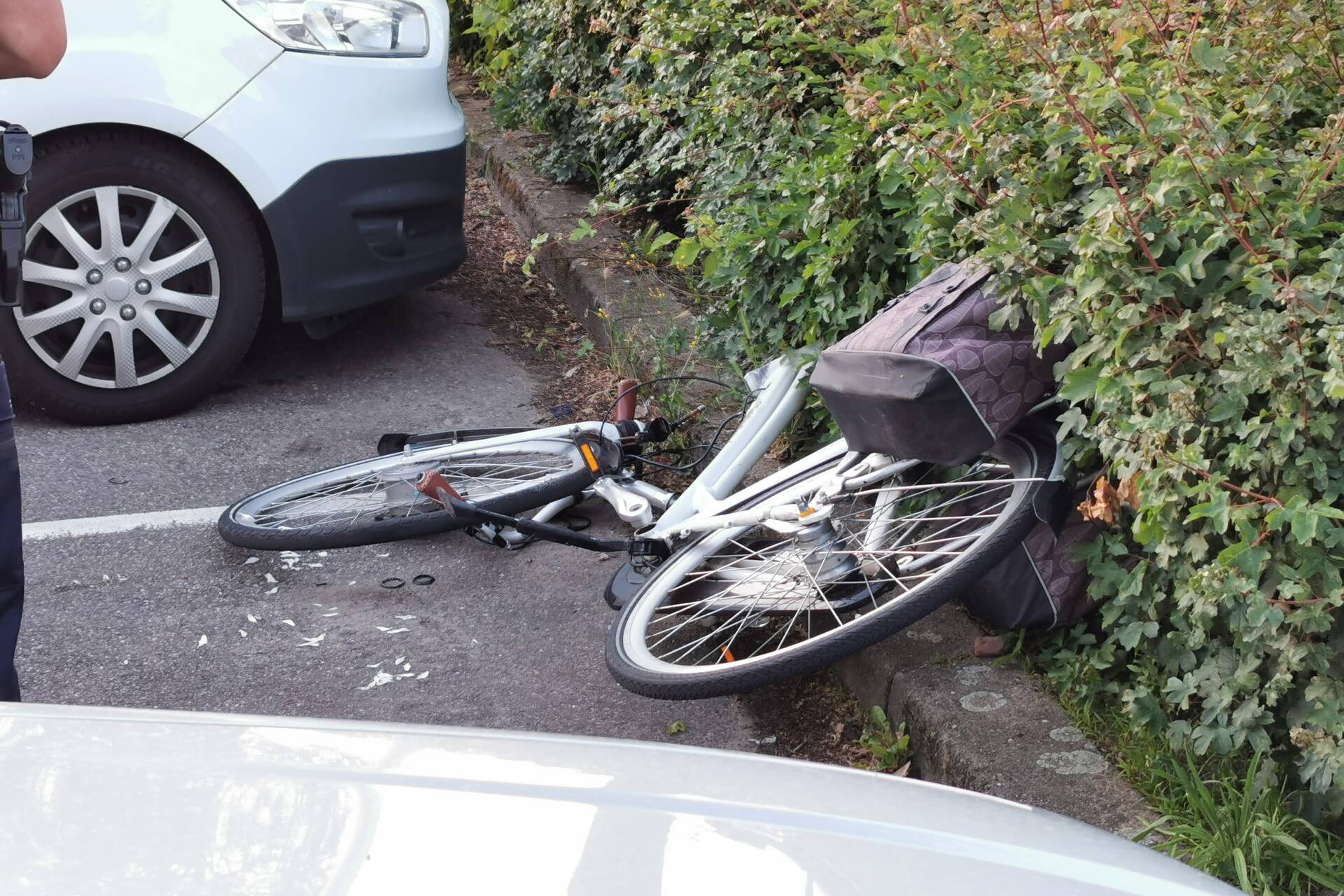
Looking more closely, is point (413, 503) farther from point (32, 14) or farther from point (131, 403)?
point (32, 14)

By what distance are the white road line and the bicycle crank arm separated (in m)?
0.84

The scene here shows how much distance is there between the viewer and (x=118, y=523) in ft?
12.5

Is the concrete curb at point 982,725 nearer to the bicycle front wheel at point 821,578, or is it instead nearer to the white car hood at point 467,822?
the bicycle front wheel at point 821,578

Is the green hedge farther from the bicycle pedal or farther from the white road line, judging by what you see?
the white road line

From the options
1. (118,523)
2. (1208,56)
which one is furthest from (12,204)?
(1208,56)

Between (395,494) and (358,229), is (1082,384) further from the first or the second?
(358,229)

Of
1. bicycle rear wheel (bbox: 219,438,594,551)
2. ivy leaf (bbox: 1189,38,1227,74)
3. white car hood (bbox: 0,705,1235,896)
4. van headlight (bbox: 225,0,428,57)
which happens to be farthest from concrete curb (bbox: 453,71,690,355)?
white car hood (bbox: 0,705,1235,896)

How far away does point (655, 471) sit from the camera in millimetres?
4008

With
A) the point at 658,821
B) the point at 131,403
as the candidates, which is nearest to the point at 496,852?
the point at 658,821

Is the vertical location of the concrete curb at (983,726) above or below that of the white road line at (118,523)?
above

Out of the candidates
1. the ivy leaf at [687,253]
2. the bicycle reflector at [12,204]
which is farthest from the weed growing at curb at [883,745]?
the bicycle reflector at [12,204]

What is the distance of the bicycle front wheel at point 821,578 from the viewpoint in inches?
100

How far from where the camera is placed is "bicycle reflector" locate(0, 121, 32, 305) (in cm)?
239

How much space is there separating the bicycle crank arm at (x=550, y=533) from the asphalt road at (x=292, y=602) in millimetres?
202
